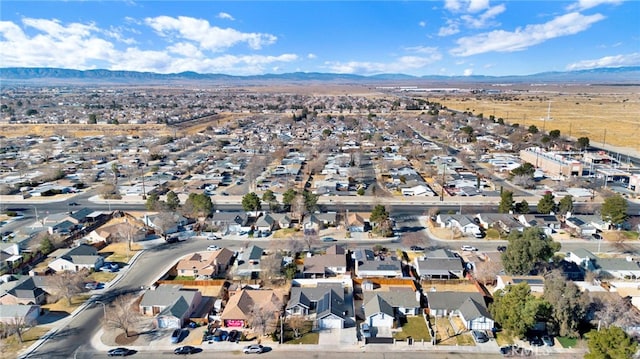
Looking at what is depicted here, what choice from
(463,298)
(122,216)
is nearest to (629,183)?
(463,298)

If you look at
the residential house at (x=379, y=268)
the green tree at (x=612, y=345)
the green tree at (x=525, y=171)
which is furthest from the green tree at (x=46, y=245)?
the green tree at (x=525, y=171)

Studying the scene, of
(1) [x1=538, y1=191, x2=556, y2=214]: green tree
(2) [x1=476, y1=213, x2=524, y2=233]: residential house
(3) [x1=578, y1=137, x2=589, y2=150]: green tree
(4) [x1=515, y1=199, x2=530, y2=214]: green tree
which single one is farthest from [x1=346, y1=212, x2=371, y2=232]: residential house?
(3) [x1=578, y1=137, x2=589, y2=150]: green tree

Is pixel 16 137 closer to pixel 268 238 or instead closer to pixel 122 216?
pixel 122 216

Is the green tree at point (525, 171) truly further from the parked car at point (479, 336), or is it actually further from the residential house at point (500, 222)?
the parked car at point (479, 336)

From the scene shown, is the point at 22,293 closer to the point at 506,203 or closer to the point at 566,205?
the point at 506,203

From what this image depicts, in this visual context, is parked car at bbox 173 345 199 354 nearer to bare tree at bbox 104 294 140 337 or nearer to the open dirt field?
bare tree at bbox 104 294 140 337
